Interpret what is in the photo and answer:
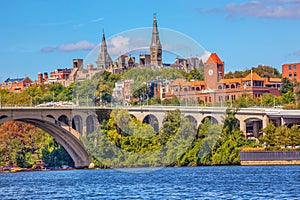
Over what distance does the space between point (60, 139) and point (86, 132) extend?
13.9 feet

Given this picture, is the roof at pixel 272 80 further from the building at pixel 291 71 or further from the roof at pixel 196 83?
the roof at pixel 196 83

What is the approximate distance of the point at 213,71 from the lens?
149 m

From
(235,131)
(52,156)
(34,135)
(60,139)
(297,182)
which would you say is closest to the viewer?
(297,182)

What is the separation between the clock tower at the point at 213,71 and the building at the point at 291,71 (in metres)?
15.1

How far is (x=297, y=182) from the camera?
67.7 meters

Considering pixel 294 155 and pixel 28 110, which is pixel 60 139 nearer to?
pixel 28 110

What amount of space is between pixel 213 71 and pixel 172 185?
8115cm

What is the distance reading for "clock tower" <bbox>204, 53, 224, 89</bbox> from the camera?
481 feet

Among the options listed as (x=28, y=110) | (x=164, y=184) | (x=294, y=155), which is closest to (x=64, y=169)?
(x=28, y=110)

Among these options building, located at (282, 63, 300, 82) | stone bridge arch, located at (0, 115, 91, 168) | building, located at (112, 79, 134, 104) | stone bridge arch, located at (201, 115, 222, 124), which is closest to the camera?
stone bridge arch, located at (201, 115, 222, 124)

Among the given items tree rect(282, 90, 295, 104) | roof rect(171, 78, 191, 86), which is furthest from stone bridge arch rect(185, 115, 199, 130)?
tree rect(282, 90, 295, 104)

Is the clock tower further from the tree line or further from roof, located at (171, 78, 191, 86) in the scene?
the tree line

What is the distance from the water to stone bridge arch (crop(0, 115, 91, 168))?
56.9ft

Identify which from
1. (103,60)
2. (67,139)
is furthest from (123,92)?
(103,60)
